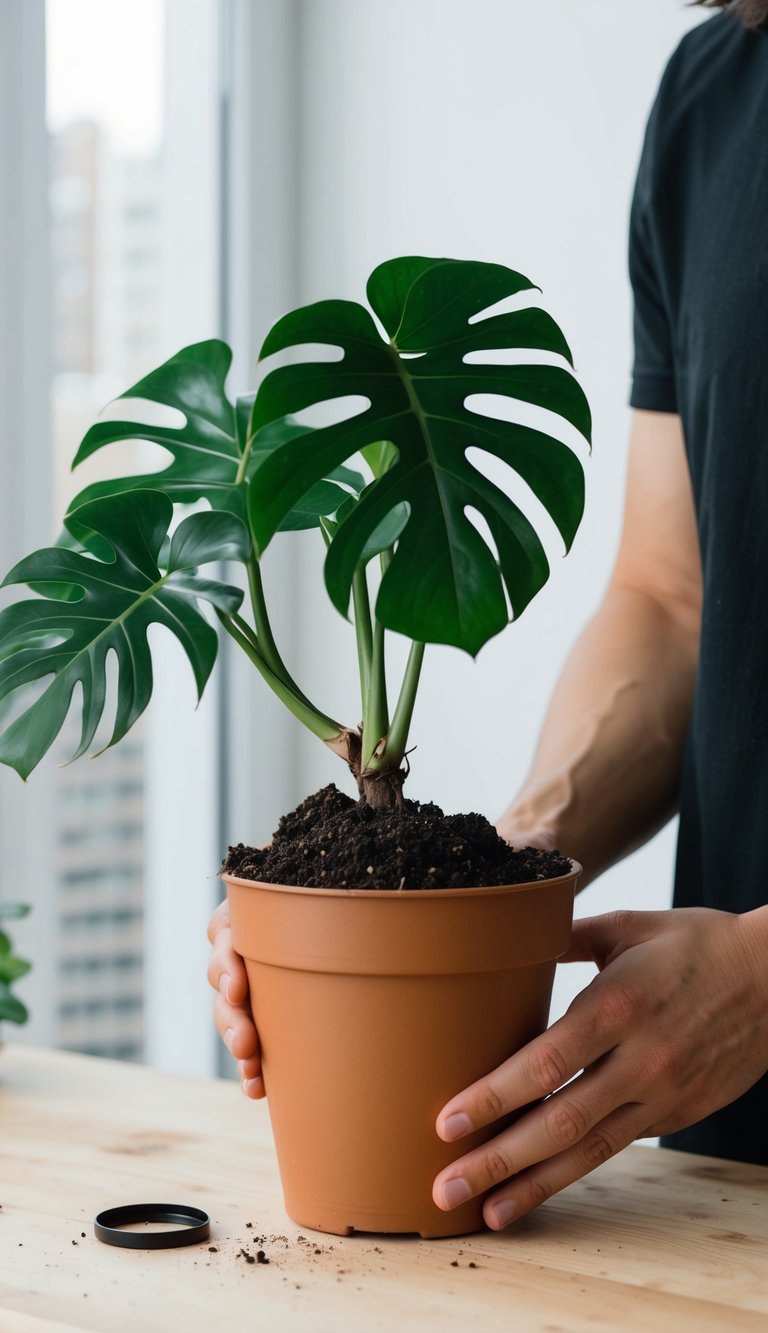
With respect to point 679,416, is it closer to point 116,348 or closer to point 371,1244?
point 371,1244

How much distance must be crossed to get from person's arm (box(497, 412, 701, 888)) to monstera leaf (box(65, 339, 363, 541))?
0.41m

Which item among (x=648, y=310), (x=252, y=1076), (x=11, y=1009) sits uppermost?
(x=648, y=310)

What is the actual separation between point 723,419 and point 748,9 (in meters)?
0.34

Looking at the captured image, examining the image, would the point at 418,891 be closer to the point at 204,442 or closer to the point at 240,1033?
the point at 240,1033

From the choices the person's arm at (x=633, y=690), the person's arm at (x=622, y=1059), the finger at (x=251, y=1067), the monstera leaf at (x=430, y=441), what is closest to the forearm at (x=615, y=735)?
the person's arm at (x=633, y=690)

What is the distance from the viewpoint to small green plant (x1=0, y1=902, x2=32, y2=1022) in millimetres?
1212

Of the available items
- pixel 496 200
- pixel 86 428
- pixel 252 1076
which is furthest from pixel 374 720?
pixel 496 200

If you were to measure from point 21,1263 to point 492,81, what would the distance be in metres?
1.93

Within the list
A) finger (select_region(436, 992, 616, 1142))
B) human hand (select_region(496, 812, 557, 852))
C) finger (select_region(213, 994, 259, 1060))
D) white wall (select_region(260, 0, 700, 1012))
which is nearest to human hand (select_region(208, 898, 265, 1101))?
finger (select_region(213, 994, 259, 1060))

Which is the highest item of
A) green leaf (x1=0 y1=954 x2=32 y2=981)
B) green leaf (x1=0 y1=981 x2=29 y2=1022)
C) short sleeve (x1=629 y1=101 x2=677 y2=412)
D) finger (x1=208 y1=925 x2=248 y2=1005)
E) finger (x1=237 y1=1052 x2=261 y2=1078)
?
short sleeve (x1=629 y1=101 x2=677 y2=412)

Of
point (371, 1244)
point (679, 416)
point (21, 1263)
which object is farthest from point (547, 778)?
point (21, 1263)

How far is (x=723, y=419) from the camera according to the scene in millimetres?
1186

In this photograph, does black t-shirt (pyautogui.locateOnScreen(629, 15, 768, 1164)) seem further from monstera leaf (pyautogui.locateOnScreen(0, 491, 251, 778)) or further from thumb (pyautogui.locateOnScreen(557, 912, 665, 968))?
monstera leaf (pyautogui.locateOnScreen(0, 491, 251, 778))

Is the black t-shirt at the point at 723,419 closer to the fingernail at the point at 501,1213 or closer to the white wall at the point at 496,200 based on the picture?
the fingernail at the point at 501,1213
